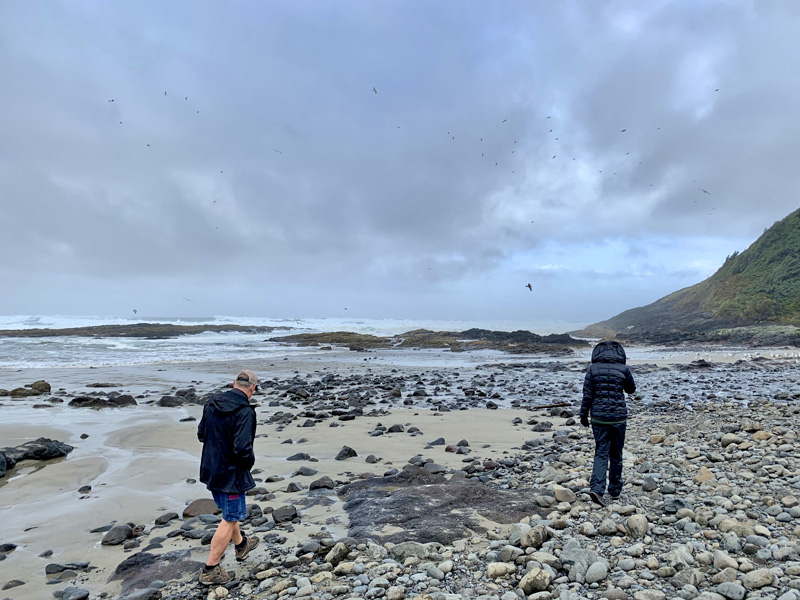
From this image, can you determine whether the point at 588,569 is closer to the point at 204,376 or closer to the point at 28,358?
the point at 204,376

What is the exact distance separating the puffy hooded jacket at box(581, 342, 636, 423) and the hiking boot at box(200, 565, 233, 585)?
4.52m

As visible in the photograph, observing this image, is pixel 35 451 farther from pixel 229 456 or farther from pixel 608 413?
pixel 608 413

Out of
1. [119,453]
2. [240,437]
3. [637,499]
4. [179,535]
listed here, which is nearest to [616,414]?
[637,499]

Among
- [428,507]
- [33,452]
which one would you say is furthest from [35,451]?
[428,507]

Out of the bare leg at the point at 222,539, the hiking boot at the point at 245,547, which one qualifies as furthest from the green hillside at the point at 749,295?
the bare leg at the point at 222,539

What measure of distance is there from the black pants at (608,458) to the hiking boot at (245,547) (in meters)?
4.04

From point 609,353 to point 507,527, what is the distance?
2.82m

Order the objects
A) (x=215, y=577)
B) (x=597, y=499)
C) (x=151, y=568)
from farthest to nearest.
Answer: (x=597, y=499) < (x=151, y=568) < (x=215, y=577)

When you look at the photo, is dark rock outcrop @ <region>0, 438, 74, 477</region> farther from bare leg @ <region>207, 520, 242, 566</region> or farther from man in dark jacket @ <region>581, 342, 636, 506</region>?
man in dark jacket @ <region>581, 342, 636, 506</region>

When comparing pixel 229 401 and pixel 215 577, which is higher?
pixel 229 401

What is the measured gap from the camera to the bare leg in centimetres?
440

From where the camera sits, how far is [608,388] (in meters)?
6.01

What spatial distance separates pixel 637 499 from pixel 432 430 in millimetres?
6574

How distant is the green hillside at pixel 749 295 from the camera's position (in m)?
59.2
